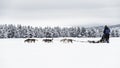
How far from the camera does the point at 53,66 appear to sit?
36.0ft

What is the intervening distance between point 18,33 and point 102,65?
322ft

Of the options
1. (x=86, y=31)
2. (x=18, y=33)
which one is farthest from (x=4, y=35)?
(x=86, y=31)

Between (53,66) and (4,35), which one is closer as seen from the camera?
(53,66)

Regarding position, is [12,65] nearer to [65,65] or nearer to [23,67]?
[23,67]

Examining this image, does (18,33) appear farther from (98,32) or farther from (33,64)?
(33,64)

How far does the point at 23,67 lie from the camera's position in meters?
10.8

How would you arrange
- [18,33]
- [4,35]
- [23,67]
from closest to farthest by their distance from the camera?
[23,67]
[4,35]
[18,33]

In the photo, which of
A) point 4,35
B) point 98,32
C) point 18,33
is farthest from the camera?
point 98,32

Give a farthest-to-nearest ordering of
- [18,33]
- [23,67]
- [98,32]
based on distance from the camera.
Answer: [98,32]
[18,33]
[23,67]

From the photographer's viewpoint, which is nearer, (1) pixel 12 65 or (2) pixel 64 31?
(1) pixel 12 65

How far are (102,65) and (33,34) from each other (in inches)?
3800

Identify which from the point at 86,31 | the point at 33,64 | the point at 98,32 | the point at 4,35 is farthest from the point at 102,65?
the point at 98,32

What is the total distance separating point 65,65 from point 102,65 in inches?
54.2

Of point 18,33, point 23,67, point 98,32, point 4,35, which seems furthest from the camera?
point 98,32
